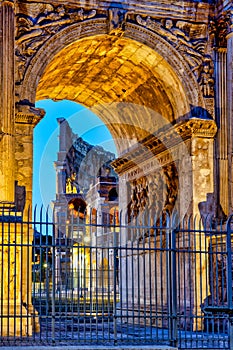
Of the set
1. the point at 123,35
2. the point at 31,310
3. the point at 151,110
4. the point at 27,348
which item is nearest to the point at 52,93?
the point at 151,110

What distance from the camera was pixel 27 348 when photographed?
10367 millimetres

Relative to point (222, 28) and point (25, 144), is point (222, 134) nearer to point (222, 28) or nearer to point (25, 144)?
point (222, 28)

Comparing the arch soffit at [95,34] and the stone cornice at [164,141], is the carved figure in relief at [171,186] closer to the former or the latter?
the stone cornice at [164,141]

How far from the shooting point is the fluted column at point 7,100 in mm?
15109

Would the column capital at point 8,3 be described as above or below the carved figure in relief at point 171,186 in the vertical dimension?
above

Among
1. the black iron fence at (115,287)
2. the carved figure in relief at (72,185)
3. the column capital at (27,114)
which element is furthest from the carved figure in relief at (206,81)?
the carved figure in relief at (72,185)

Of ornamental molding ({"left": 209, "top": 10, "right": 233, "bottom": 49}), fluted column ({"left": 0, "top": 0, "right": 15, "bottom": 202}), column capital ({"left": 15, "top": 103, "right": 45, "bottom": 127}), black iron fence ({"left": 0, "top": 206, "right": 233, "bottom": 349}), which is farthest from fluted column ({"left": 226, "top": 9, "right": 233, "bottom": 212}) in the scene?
fluted column ({"left": 0, "top": 0, "right": 15, "bottom": 202})

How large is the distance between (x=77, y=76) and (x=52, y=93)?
2207mm

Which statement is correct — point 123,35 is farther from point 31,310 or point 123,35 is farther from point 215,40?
point 31,310

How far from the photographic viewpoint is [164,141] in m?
18.9

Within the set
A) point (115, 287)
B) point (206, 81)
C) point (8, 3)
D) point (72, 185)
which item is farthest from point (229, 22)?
point (72, 185)

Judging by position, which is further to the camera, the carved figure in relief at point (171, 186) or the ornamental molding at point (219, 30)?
the carved figure in relief at point (171, 186)

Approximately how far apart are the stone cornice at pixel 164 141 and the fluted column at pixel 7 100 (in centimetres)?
421

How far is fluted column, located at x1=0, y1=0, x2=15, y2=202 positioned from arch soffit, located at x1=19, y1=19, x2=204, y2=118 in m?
0.67
